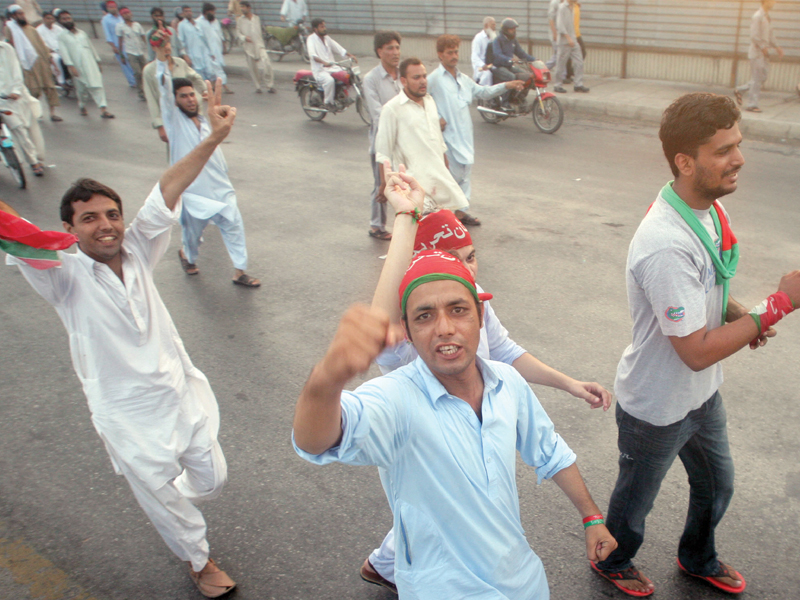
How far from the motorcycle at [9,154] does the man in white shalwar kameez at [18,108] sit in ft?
0.33

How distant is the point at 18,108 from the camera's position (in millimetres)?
9891

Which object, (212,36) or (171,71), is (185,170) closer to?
(171,71)

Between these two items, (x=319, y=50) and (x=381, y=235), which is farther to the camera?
(x=319, y=50)

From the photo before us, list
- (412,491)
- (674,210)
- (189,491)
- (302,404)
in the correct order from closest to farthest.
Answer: (302,404) < (412,491) < (674,210) < (189,491)

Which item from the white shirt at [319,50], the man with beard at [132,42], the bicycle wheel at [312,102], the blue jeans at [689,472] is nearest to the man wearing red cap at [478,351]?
the blue jeans at [689,472]

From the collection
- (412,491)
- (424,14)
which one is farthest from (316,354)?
(424,14)

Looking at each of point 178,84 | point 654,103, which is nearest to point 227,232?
point 178,84

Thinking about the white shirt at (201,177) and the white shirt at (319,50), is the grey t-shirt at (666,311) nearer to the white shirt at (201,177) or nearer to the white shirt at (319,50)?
the white shirt at (201,177)

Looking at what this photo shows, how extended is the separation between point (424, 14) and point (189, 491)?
56.3 ft

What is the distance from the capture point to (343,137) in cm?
1205

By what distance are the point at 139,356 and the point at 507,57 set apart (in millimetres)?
10543

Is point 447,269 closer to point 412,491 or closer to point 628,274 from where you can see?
point 412,491

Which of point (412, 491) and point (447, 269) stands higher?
point (447, 269)

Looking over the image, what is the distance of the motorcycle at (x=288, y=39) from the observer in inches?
797
